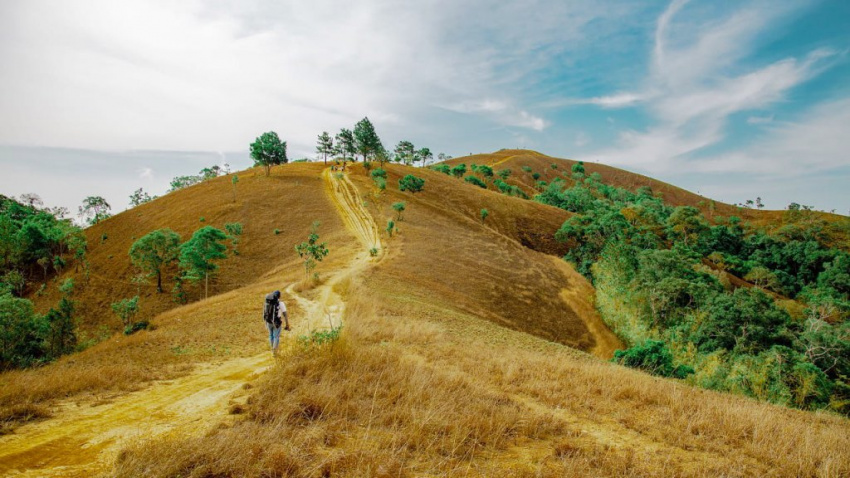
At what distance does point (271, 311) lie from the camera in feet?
36.1

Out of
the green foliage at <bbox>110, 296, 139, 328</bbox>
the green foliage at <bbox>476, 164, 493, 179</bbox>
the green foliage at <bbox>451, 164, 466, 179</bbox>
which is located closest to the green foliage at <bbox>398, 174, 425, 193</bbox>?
the green foliage at <bbox>451, 164, 466, 179</bbox>

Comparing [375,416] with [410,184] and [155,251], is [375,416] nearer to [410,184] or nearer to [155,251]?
[155,251]

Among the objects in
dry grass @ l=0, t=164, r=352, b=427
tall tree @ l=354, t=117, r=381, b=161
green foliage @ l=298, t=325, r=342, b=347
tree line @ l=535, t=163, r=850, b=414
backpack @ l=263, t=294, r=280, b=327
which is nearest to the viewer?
green foliage @ l=298, t=325, r=342, b=347

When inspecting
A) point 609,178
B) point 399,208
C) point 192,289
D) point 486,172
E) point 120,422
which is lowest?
point 192,289

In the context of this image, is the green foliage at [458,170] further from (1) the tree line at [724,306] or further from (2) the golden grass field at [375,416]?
(2) the golden grass field at [375,416]

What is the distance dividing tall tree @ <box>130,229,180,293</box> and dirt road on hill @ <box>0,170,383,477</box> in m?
43.6

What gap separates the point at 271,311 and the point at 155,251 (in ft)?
145

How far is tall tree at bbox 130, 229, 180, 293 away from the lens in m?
43.3

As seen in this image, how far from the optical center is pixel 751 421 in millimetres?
6383

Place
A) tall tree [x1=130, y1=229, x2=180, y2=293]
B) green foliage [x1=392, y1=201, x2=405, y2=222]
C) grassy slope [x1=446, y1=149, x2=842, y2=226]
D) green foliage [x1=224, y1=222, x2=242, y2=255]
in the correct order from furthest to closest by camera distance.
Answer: grassy slope [x1=446, y1=149, x2=842, y2=226] < green foliage [x1=392, y1=201, x2=405, y2=222] < green foliage [x1=224, y1=222, x2=242, y2=255] < tall tree [x1=130, y1=229, x2=180, y2=293]

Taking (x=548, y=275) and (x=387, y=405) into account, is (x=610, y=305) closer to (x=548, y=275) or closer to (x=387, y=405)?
(x=548, y=275)

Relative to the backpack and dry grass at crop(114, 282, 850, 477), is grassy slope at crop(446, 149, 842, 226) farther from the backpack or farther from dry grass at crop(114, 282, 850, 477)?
dry grass at crop(114, 282, 850, 477)

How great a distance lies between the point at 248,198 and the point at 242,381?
65.0m

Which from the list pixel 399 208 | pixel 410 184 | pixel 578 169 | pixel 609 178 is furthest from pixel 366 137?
pixel 609 178
